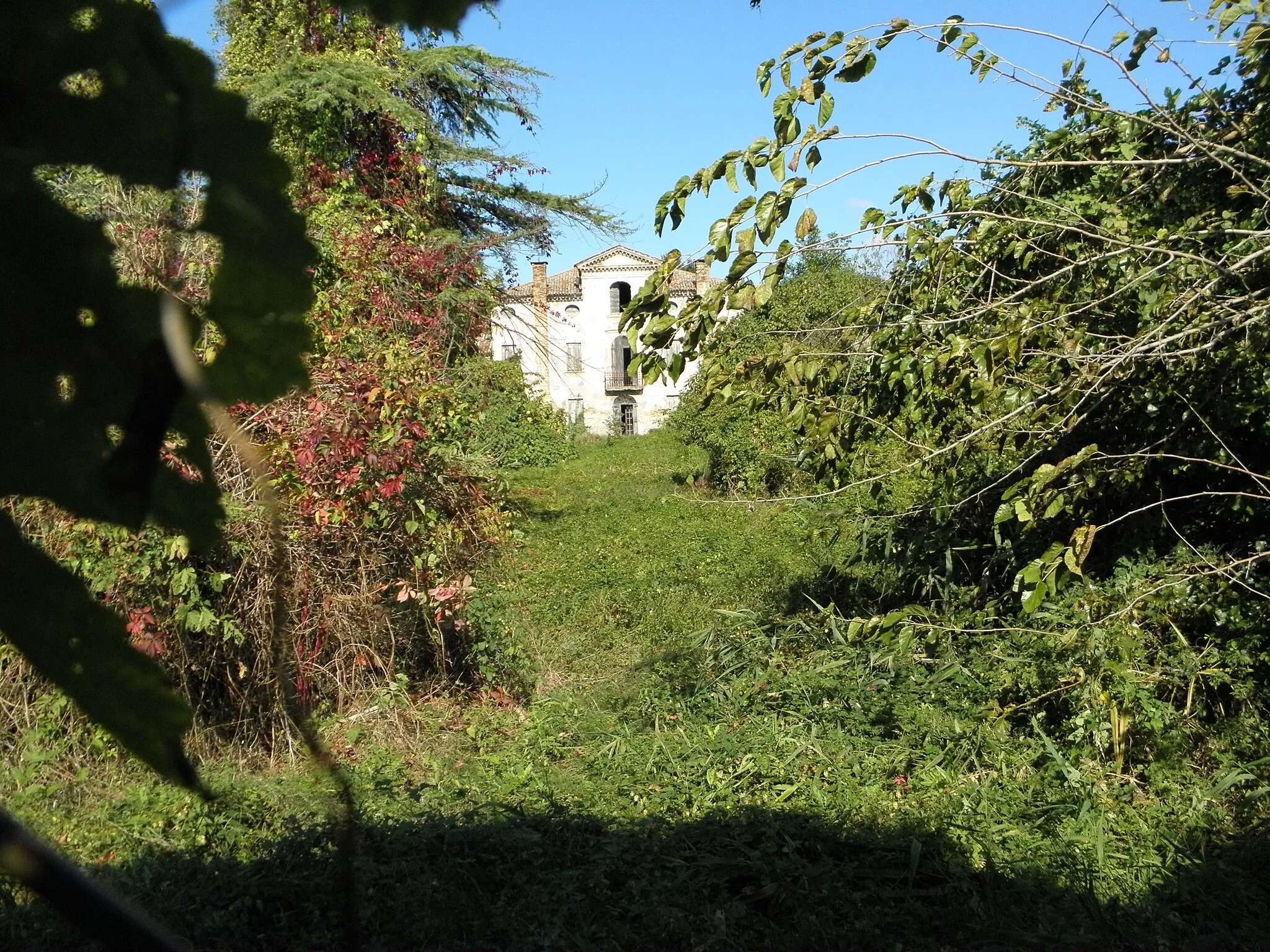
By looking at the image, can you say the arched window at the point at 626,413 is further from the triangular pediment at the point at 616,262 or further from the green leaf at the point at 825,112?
the green leaf at the point at 825,112

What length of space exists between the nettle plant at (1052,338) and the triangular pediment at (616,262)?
2537 cm

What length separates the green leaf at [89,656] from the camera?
1.81ft

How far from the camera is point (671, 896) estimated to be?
12.2 feet

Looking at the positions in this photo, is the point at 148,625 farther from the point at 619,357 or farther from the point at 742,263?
the point at 619,357

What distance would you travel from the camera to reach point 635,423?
35500 millimetres

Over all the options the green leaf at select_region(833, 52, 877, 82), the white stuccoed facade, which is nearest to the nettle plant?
the green leaf at select_region(833, 52, 877, 82)

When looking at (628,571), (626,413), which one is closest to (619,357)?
(626,413)

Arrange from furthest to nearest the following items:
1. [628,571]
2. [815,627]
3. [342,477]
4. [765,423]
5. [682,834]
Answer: [765,423], [628,571], [815,627], [342,477], [682,834]

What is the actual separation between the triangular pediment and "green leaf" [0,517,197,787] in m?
31.1

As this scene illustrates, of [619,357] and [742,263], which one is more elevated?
[619,357]

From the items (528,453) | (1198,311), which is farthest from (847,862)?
(528,453)

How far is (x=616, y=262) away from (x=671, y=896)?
29980 millimetres

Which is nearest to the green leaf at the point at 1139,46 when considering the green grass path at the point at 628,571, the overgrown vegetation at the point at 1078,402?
the overgrown vegetation at the point at 1078,402

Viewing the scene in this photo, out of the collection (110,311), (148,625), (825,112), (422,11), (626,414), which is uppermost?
(626,414)
